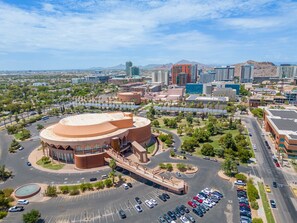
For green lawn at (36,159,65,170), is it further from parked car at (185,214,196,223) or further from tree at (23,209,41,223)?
parked car at (185,214,196,223)

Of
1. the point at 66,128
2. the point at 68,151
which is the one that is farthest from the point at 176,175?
the point at 66,128

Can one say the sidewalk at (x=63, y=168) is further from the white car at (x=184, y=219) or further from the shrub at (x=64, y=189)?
the white car at (x=184, y=219)

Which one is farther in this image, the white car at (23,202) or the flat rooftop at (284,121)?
the flat rooftop at (284,121)

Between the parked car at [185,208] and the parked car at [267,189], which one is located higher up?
the parked car at [267,189]

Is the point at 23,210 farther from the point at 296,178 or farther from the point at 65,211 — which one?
the point at 296,178

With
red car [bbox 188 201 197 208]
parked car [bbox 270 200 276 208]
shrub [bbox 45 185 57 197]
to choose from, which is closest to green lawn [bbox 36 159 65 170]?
shrub [bbox 45 185 57 197]

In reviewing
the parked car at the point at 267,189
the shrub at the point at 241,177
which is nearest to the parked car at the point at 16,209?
the shrub at the point at 241,177

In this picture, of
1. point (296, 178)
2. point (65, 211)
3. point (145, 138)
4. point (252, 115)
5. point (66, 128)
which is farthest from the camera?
point (252, 115)
